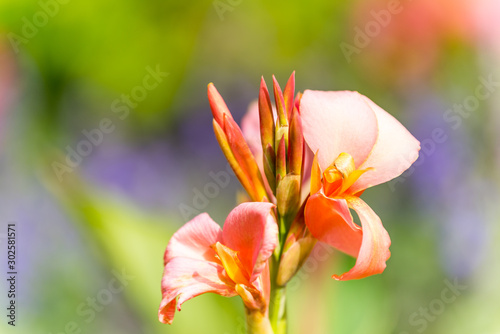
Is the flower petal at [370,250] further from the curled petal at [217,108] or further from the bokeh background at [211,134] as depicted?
the bokeh background at [211,134]

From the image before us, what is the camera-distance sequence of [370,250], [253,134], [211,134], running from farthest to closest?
[211,134], [253,134], [370,250]

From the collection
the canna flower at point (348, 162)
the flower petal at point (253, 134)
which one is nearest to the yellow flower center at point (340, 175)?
the canna flower at point (348, 162)

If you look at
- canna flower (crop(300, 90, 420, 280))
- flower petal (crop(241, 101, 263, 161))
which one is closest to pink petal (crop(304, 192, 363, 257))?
canna flower (crop(300, 90, 420, 280))

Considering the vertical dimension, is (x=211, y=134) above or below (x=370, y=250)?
above

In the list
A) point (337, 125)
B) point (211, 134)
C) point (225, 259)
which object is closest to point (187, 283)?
point (225, 259)

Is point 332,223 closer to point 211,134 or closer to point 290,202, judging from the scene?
point 290,202
